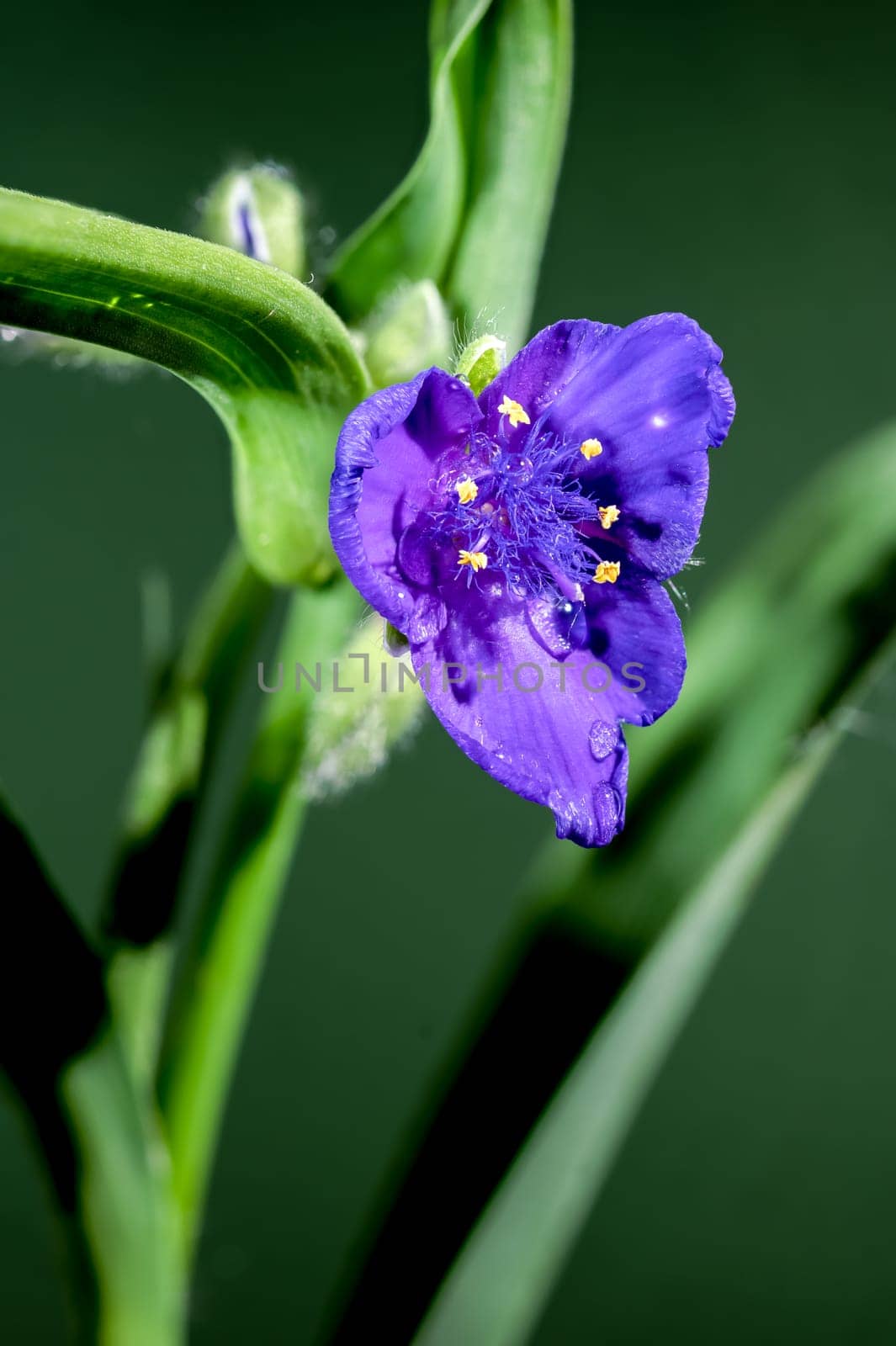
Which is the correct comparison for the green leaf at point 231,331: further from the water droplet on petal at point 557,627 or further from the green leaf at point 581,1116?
the green leaf at point 581,1116

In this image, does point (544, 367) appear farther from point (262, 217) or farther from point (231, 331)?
point (262, 217)

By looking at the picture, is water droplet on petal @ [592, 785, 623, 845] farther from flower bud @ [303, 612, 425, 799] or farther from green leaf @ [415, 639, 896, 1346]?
green leaf @ [415, 639, 896, 1346]

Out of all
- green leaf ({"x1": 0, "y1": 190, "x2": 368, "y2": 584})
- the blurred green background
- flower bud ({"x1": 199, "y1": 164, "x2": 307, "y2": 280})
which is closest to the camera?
green leaf ({"x1": 0, "y1": 190, "x2": 368, "y2": 584})

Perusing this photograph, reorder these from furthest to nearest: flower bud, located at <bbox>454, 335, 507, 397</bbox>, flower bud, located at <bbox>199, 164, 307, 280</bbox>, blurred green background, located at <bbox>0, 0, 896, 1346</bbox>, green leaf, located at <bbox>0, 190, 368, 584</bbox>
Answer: blurred green background, located at <bbox>0, 0, 896, 1346</bbox>, flower bud, located at <bbox>199, 164, 307, 280</bbox>, flower bud, located at <bbox>454, 335, 507, 397</bbox>, green leaf, located at <bbox>0, 190, 368, 584</bbox>

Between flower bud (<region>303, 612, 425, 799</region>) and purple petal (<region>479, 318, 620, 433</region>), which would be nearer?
purple petal (<region>479, 318, 620, 433</region>)

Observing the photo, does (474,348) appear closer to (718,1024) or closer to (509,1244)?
(509,1244)

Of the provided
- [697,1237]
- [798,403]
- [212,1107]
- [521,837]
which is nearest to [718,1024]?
[697,1237]

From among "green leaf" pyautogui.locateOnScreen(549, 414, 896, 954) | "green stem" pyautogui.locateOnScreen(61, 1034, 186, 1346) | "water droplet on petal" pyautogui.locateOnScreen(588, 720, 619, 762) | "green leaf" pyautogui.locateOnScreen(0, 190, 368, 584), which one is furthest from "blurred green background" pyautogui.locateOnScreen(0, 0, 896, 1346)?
"water droplet on petal" pyautogui.locateOnScreen(588, 720, 619, 762)

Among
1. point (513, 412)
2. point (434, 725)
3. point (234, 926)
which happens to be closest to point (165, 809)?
point (234, 926)
